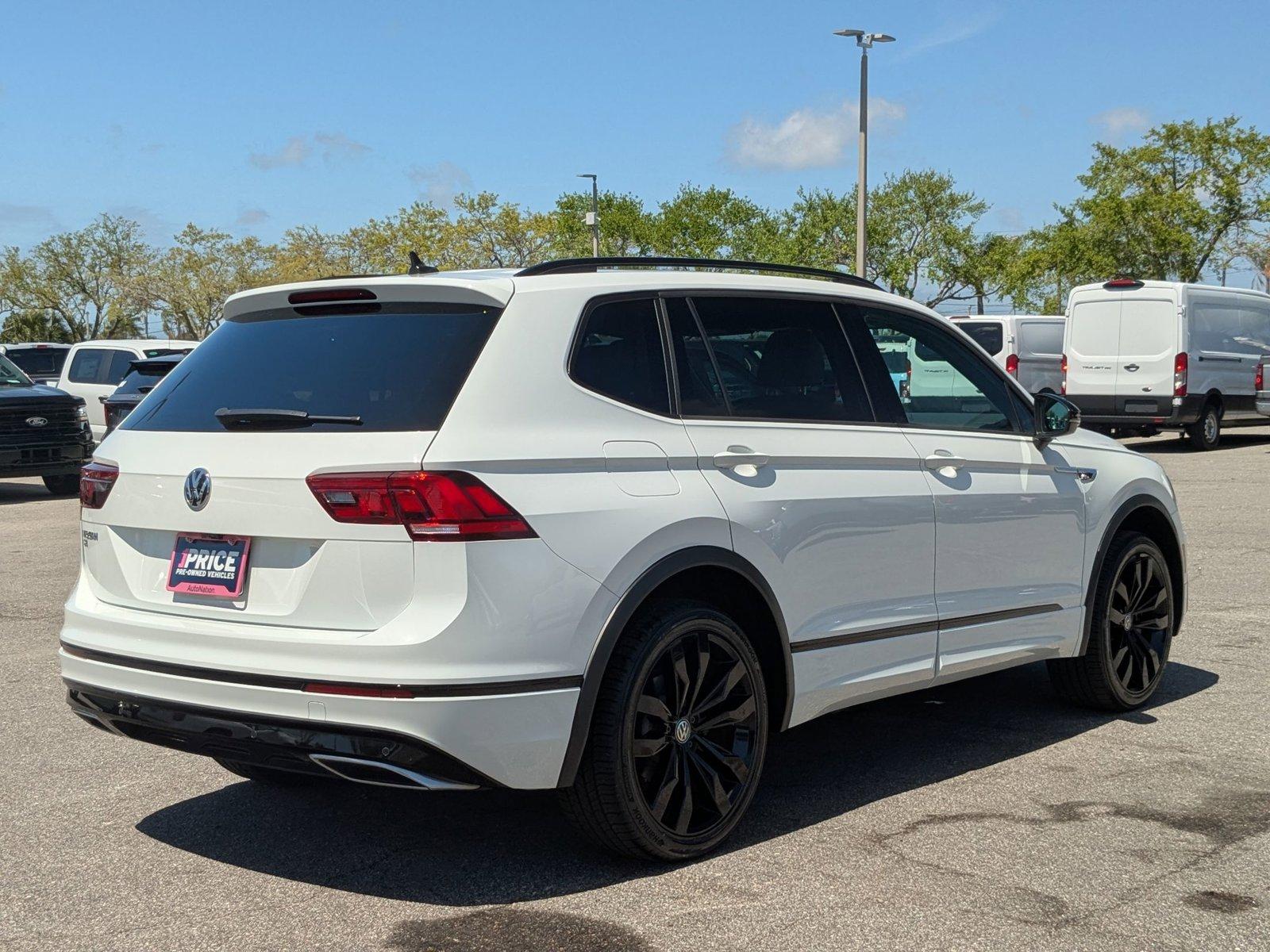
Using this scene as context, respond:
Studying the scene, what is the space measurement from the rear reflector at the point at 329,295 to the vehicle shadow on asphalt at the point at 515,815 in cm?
168

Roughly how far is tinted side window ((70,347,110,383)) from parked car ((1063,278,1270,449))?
1422 centimetres

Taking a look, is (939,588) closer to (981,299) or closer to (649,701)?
(649,701)

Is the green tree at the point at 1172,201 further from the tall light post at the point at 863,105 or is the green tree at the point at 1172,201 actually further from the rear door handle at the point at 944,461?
the rear door handle at the point at 944,461

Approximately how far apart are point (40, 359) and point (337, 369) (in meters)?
25.0

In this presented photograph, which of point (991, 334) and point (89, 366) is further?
point (991, 334)

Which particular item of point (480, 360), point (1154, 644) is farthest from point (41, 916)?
point (1154, 644)

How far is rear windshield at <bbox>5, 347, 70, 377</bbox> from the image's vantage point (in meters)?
26.7

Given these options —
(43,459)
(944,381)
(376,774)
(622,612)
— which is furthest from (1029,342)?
(376,774)

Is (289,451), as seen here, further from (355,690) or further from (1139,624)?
(1139,624)

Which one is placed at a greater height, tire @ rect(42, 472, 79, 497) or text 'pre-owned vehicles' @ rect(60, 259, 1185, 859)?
text 'pre-owned vehicles' @ rect(60, 259, 1185, 859)

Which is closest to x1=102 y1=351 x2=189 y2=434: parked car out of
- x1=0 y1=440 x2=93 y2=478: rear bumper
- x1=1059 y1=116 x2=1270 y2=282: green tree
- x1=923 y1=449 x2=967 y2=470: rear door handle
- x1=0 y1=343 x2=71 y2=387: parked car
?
x1=0 y1=440 x2=93 y2=478: rear bumper

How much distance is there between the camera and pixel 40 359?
1064 inches

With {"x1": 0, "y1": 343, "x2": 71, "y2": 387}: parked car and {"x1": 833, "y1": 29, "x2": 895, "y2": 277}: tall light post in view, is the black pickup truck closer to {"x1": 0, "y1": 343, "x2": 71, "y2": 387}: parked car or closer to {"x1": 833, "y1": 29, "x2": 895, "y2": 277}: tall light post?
{"x1": 0, "y1": 343, "x2": 71, "y2": 387}: parked car

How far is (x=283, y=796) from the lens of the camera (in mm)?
5207
